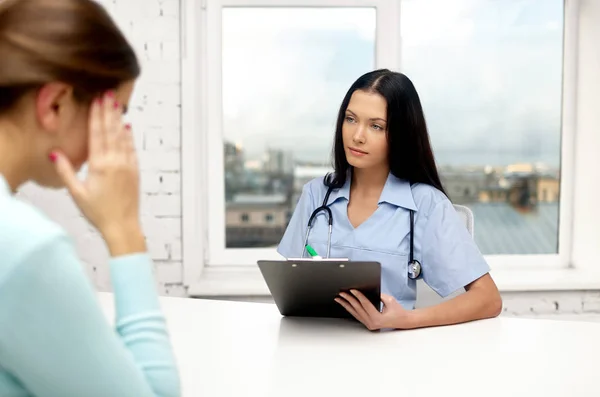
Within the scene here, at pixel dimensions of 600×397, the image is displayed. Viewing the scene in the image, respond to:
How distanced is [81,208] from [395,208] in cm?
115

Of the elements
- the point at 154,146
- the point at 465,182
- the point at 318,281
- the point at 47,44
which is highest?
the point at 47,44

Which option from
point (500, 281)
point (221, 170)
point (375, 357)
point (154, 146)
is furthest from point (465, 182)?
point (375, 357)

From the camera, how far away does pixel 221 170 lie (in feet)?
8.25

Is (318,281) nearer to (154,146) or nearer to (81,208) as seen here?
(81,208)

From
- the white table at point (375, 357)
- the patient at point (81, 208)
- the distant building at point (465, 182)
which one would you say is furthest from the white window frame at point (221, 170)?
the patient at point (81, 208)

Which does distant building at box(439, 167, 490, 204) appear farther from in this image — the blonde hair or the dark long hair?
the blonde hair

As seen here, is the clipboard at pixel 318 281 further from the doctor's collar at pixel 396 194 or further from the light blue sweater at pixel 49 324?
the light blue sweater at pixel 49 324

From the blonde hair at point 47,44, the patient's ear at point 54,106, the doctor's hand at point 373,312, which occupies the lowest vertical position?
the doctor's hand at point 373,312

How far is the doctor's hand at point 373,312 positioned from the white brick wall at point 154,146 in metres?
1.25

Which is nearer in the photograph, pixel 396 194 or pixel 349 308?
pixel 349 308

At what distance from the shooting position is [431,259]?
5.22 feet

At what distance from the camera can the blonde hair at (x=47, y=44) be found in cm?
57

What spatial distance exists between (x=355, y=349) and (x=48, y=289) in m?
0.75

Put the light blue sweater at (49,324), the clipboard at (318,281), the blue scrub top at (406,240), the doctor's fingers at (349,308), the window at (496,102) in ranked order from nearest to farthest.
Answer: the light blue sweater at (49,324) < the clipboard at (318,281) < the doctor's fingers at (349,308) < the blue scrub top at (406,240) < the window at (496,102)
